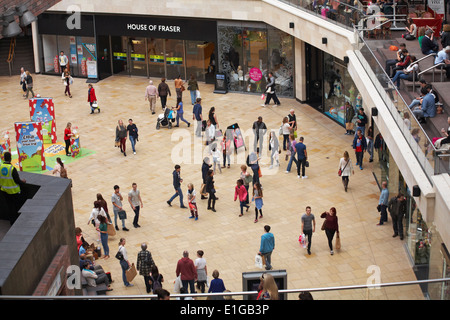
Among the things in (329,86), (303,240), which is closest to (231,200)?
(303,240)

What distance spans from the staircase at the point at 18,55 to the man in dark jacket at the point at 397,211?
25.4 meters

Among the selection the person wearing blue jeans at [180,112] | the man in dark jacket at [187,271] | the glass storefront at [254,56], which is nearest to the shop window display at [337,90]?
the glass storefront at [254,56]

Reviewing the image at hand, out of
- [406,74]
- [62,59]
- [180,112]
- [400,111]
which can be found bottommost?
[180,112]

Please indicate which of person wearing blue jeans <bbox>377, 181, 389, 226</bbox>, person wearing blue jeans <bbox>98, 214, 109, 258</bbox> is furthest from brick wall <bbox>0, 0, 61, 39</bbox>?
person wearing blue jeans <bbox>377, 181, 389, 226</bbox>

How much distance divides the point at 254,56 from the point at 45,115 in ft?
33.0

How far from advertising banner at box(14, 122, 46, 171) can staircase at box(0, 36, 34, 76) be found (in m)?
14.8

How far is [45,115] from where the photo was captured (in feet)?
95.1

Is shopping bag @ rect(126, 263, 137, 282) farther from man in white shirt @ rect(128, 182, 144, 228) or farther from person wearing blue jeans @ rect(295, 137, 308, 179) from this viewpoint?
person wearing blue jeans @ rect(295, 137, 308, 179)

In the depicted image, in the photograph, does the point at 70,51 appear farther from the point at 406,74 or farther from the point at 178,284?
the point at 178,284

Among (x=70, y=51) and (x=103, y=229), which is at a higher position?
(x=70, y=51)

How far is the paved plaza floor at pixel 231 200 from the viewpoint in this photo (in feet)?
61.4

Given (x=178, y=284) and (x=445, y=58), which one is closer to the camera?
(x=178, y=284)

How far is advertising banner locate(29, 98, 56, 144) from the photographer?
28.8m

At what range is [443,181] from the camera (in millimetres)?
15719
